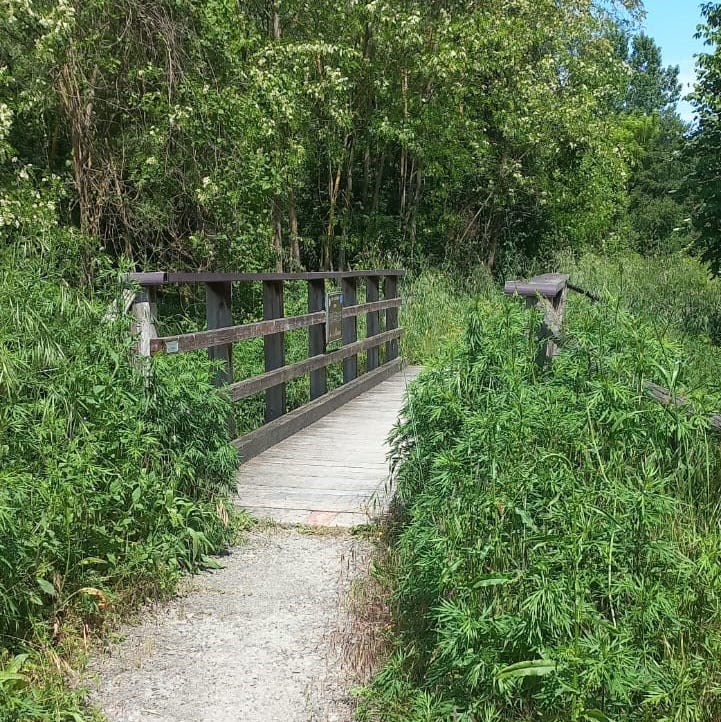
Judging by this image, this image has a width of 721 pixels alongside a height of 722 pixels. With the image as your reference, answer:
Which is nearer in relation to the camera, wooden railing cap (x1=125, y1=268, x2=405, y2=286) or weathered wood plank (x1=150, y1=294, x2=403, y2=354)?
wooden railing cap (x1=125, y1=268, x2=405, y2=286)

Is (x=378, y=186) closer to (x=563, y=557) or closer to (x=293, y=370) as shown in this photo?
(x=293, y=370)

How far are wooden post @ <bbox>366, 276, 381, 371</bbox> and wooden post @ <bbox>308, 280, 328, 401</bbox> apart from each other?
196 centimetres

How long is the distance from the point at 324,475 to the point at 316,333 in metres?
2.42

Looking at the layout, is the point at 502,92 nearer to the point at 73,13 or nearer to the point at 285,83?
the point at 285,83

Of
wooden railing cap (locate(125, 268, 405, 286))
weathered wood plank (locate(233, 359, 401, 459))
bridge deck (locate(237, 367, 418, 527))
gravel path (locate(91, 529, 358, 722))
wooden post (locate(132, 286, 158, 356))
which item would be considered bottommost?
gravel path (locate(91, 529, 358, 722))

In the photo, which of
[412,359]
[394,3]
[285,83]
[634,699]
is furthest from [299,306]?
[634,699]

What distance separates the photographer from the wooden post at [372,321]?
10172 millimetres

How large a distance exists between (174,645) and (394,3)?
14697mm

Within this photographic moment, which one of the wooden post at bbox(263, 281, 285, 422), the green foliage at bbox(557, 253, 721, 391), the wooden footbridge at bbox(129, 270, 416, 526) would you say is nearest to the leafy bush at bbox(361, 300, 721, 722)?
the wooden footbridge at bbox(129, 270, 416, 526)

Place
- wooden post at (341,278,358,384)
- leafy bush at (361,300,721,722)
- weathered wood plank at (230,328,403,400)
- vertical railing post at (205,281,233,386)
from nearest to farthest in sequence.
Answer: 1. leafy bush at (361,300,721,722)
2. vertical railing post at (205,281,233,386)
3. weathered wood plank at (230,328,403,400)
4. wooden post at (341,278,358,384)

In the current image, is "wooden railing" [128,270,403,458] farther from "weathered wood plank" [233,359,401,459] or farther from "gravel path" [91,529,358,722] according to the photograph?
"gravel path" [91,529,358,722]

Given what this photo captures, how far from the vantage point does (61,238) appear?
349 inches

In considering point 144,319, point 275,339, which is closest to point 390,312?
point 275,339

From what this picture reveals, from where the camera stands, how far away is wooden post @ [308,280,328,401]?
812 cm
